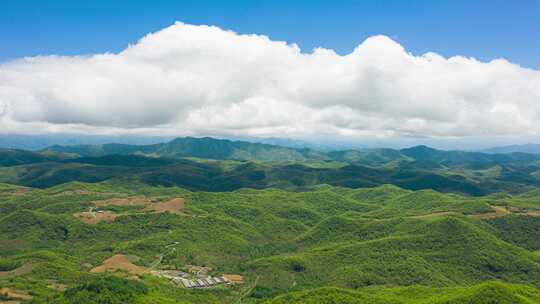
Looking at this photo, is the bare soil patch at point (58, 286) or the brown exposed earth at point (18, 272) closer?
the bare soil patch at point (58, 286)

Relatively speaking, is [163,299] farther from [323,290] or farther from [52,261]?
[52,261]

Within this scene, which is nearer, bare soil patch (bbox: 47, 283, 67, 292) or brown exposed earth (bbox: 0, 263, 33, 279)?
bare soil patch (bbox: 47, 283, 67, 292)

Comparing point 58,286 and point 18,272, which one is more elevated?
point 18,272

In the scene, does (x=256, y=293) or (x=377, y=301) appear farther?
(x=256, y=293)

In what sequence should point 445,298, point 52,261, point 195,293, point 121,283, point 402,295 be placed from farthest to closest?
point 52,261 → point 195,293 → point 402,295 → point 121,283 → point 445,298

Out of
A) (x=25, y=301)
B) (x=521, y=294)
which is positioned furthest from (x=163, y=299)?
(x=521, y=294)

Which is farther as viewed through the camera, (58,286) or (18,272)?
(18,272)

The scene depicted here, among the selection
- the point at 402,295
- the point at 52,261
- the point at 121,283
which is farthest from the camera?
the point at 52,261

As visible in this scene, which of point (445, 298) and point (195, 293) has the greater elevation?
point (445, 298)
